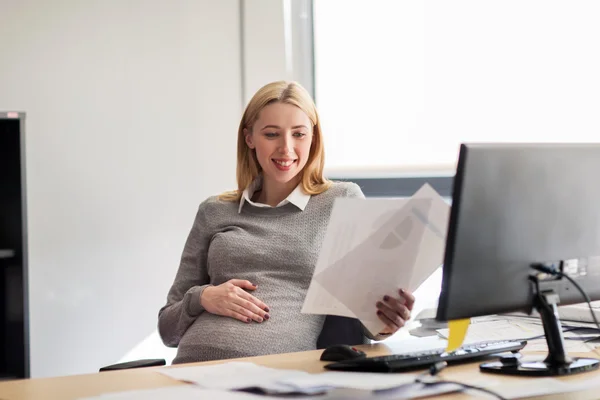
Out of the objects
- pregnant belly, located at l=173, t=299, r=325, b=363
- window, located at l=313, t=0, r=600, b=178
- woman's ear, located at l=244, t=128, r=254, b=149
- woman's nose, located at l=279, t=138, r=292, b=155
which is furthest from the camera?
window, located at l=313, t=0, r=600, b=178

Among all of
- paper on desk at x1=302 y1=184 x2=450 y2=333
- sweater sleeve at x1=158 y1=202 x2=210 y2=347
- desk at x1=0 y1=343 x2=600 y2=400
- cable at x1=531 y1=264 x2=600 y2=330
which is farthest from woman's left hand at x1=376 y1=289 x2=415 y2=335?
sweater sleeve at x1=158 y1=202 x2=210 y2=347

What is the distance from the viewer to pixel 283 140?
1.99 m

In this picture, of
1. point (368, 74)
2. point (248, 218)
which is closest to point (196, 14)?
point (368, 74)

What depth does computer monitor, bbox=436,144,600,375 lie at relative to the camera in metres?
1.24

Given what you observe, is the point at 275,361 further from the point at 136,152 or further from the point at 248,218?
the point at 136,152

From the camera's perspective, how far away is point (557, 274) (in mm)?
1366

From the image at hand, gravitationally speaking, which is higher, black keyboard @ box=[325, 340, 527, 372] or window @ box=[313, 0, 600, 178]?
window @ box=[313, 0, 600, 178]

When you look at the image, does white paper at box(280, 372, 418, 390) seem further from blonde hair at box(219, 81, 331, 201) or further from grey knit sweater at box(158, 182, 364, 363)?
blonde hair at box(219, 81, 331, 201)

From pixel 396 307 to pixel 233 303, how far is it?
0.45 metres

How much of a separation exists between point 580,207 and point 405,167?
5.52ft

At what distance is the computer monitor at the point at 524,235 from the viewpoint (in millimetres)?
1241

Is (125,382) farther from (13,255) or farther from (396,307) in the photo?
(13,255)

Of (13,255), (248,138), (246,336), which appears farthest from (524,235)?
(13,255)

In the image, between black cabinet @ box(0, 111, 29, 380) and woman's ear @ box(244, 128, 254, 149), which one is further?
black cabinet @ box(0, 111, 29, 380)
